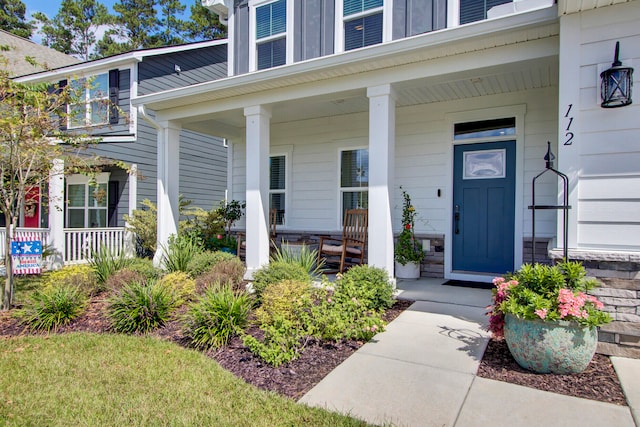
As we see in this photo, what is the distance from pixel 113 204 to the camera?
9.71 metres

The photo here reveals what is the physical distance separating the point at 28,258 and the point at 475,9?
27.4ft

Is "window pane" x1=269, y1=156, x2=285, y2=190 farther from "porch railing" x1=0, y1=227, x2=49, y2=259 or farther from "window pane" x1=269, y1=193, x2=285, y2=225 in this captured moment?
"porch railing" x1=0, y1=227, x2=49, y2=259

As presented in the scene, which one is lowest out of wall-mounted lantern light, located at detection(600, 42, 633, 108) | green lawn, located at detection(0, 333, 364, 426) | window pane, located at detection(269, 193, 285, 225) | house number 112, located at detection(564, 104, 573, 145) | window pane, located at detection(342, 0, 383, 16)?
green lawn, located at detection(0, 333, 364, 426)

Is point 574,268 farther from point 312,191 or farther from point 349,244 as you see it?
point 312,191

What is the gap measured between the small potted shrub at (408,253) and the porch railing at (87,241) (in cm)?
537

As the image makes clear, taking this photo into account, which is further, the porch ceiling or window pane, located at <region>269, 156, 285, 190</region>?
window pane, located at <region>269, 156, 285, 190</region>

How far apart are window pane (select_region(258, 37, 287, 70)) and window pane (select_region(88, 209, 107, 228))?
5768mm

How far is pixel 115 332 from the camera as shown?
3.83 meters

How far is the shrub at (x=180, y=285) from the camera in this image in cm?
438

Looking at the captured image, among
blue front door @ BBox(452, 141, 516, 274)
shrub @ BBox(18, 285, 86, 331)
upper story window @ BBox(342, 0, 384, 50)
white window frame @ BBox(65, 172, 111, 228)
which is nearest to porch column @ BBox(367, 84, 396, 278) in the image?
blue front door @ BBox(452, 141, 516, 274)

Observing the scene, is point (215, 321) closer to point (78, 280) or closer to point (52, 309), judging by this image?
point (52, 309)

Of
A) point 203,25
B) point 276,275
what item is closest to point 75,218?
point 276,275

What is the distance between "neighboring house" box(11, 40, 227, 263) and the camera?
30.1 ft

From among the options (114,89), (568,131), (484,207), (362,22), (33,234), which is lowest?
(33,234)
